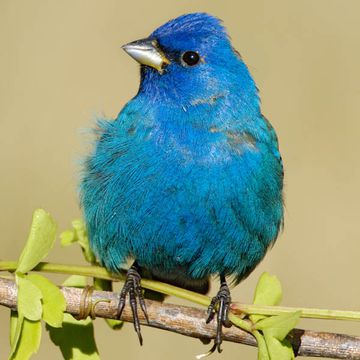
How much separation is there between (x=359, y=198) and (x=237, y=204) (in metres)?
3.42

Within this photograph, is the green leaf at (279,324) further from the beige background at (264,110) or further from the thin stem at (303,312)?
the beige background at (264,110)

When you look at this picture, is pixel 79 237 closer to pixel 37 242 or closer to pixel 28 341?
pixel 37 242

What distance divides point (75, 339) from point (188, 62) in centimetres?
201

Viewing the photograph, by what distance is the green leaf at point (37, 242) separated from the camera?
347cm

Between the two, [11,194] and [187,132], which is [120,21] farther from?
[187,132]

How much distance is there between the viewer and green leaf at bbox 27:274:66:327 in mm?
3398

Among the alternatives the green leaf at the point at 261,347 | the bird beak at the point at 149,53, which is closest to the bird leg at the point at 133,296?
the green leaf at the point at 261,347

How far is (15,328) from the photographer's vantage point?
344 centimetres

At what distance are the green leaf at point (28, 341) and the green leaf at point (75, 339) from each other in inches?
→ 13.0

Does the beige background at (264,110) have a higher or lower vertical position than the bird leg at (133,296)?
higher

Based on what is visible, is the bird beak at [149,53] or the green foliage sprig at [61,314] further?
the bird beak at [149,53]

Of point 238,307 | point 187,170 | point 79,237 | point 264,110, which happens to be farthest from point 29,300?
point 264,110

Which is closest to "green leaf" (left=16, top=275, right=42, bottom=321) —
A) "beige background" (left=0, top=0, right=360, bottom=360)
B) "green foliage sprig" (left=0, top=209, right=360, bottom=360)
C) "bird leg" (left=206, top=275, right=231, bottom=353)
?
"green foliage sprig" (left=0, top=209, right=360, bottom=360)

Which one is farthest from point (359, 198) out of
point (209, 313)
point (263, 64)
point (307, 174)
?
Result: point (209, 313)
